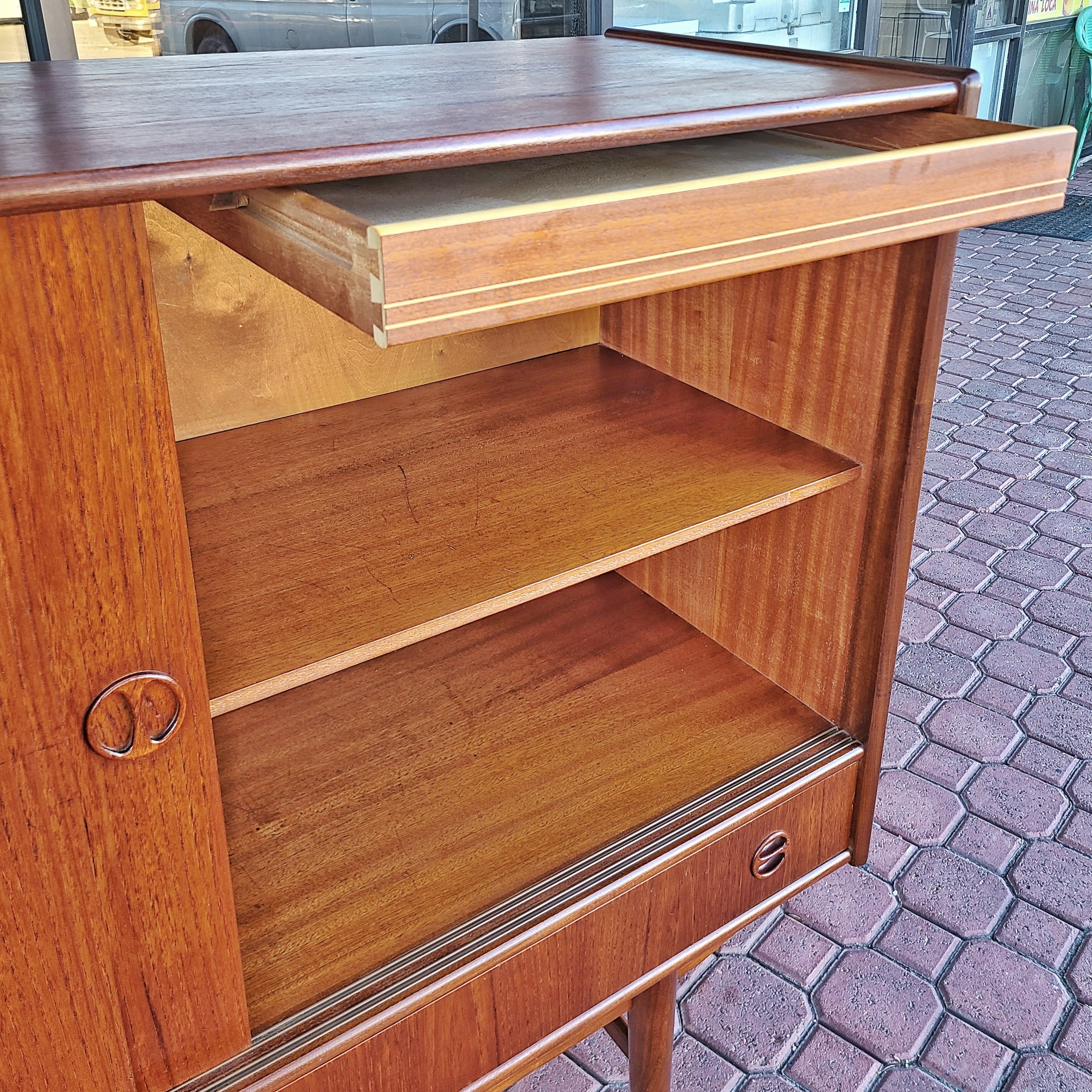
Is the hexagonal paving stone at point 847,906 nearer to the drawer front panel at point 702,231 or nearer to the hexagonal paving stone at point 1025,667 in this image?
the hexagonal paving stone at point 1025,667

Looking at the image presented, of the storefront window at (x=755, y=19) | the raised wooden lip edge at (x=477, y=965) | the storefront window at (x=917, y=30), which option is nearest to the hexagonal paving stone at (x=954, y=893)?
the raised wooden lip edge at (x=477, y=965)

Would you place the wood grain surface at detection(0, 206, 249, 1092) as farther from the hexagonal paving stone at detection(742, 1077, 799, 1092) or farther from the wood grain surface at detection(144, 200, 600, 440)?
the hexagonal paving stone at detection(742, 1077, 799, 1092)

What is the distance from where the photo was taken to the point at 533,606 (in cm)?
137

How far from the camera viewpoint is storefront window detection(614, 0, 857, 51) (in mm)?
3945

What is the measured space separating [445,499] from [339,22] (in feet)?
6.91

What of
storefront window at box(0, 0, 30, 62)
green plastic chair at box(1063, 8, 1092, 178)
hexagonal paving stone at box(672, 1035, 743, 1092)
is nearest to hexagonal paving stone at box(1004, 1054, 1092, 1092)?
hexagonal paving stone at box(672, 1035, 743, 1092)

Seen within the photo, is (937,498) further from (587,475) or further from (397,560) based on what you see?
(397,560)

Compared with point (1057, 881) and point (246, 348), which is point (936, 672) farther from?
point (246, 348)

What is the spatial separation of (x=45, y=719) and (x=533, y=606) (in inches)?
31.4

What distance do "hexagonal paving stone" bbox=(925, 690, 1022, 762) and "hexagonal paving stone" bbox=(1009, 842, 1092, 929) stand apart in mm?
238

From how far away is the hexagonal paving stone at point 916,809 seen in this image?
1.83 metres

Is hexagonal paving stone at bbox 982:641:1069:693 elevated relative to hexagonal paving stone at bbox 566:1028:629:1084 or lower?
elevated

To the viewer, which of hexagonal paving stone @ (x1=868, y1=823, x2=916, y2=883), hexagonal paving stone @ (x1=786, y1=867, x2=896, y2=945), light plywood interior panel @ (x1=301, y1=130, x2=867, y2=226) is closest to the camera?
light plywood interior panel @ (x1=301, y1=130, x2=867, y2=226)

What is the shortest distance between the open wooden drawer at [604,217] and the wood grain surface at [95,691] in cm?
12
